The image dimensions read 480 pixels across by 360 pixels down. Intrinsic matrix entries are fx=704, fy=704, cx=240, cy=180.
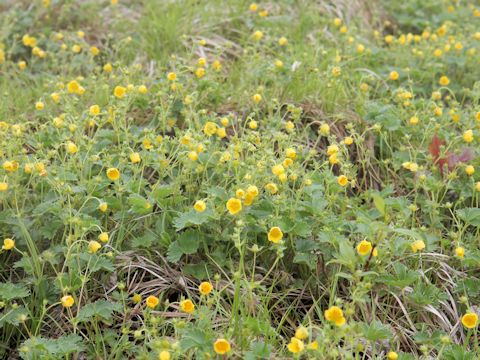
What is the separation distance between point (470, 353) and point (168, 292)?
1.07m

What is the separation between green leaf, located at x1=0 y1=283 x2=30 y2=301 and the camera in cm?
238

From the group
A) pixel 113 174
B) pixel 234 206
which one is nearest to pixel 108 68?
pixel 113 174

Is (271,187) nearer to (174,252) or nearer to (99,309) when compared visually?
(174,252)

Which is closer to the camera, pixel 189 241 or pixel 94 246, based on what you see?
pixel 94 246

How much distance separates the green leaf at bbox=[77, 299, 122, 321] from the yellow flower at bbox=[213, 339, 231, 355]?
454 mm

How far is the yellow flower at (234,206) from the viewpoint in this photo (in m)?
2.41

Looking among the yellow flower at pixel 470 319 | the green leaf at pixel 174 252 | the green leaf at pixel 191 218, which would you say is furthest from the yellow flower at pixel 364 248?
the green leaf at pixel 174 252

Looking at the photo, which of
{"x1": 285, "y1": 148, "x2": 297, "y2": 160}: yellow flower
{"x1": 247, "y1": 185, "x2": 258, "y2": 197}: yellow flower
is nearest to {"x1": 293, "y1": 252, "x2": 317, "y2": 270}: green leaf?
{"x1": 247, "y1": 185, "x2": 258, "y2": 197}: yellow flower

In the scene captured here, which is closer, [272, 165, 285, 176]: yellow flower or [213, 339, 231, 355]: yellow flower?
[213, 339, 231, 355]: yellow flower

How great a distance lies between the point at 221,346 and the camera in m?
2.09

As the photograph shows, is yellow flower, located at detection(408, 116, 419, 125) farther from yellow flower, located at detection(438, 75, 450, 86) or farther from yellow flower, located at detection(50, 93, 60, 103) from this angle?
yellow flower, located at detection(50, 93, 60, 103)

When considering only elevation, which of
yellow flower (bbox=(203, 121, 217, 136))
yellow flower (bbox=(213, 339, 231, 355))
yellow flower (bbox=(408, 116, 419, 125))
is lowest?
yellow flower (bbox=(213, 339, 231, 355))

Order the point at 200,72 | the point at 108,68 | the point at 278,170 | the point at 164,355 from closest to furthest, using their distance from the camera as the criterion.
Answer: the point at 164,355, the point at 278,170, the point at 200,72, the point at 108,68

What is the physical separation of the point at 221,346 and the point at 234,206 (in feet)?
1.72
